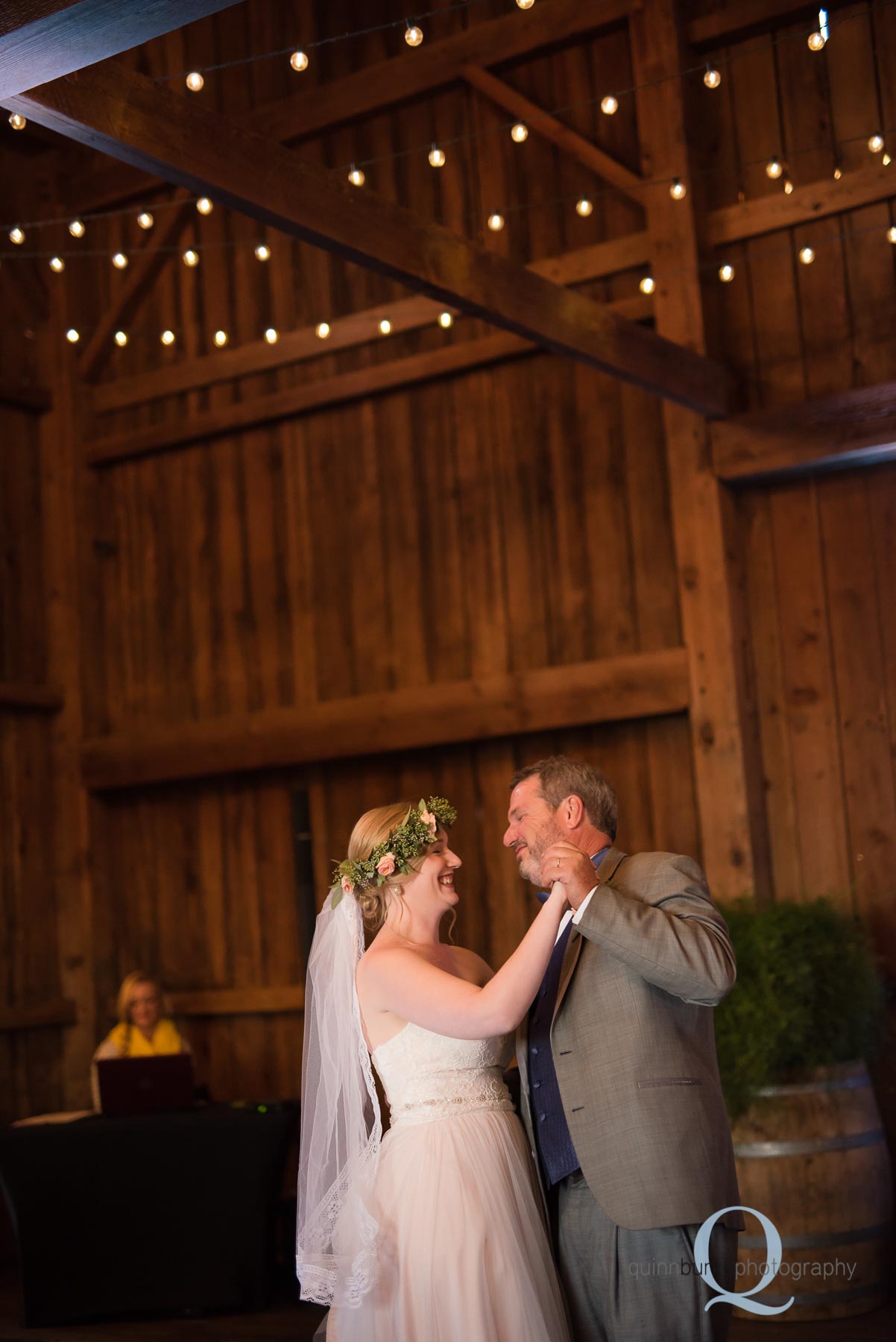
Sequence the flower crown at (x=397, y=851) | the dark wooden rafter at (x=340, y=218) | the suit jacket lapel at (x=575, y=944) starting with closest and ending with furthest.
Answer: the suit jacket lapel at (x=575, y=944) → the flower crown at (x=397, y=851) → the dark wooden rafter at (x=340, y=218)

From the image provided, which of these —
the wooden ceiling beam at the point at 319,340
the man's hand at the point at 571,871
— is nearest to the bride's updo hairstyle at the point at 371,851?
the man's hand at the point at 571,871

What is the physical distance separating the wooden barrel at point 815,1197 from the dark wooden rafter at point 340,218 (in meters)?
2.71

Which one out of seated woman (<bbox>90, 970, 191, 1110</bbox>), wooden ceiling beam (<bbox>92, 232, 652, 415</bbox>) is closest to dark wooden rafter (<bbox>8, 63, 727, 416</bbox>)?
wooden ceiling beam (<bbox>92, 232, 652, 415</bbox>)

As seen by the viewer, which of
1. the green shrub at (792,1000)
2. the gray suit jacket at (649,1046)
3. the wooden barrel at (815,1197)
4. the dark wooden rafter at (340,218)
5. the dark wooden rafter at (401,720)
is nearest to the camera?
the gray suit jacket at (649,1046)

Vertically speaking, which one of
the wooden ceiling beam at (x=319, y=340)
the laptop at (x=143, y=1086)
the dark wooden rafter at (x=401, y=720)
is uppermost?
the wooden ceiling beam at (x=319, y=340)

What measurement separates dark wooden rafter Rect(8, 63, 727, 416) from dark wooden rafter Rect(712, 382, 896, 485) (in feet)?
0.85

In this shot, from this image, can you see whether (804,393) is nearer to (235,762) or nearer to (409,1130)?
(235,762)

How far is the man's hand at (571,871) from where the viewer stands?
2.51m

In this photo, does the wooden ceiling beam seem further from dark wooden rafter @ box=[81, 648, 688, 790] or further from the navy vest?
the navy vest

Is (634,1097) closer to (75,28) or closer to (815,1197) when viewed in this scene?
(75,28)

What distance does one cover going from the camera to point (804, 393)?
19.6 ft

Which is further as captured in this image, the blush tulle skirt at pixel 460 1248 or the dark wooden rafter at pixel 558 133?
the dark wooden rafter at pixel 558 133

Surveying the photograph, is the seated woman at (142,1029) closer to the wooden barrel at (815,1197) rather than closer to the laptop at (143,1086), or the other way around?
the laptop at (143,1086)

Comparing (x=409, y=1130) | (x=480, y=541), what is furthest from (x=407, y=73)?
(x=409, y=1130)
